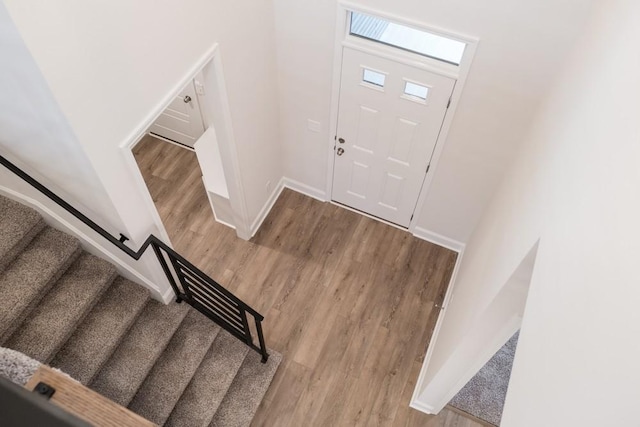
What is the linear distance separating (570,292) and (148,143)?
217 inches

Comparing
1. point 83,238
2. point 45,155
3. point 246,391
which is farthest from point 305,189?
point 45,155

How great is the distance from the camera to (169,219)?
5.23 m

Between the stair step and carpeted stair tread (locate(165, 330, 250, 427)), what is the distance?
5.19ft

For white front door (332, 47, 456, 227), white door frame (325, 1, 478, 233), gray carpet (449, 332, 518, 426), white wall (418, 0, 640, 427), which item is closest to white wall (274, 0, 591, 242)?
white door frame (325, 1, 478, 233)

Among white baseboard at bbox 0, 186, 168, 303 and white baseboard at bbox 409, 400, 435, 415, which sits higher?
white baseboard at bbox 0, 186, 168, 303

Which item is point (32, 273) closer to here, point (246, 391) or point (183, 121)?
point (246, 391)

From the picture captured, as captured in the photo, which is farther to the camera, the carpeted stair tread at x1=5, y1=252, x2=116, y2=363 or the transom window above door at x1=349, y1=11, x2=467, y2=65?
the transom window above door at x1=349, y1=11, x2=467, y2=65

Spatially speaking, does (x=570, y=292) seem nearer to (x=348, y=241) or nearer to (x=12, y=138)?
(x=12, y=138)

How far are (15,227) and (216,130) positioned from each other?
5.24 ft

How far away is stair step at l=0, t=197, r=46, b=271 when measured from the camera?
2.92 metres

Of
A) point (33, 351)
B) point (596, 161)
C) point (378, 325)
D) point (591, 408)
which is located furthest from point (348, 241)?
point (591, 408)

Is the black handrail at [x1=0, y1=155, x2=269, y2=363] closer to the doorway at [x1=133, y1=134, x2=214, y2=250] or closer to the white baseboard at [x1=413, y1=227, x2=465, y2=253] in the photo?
the doorway at [x1=133, y1=134, x2=214, y2=250]

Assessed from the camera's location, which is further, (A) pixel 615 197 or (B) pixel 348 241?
(B) pixel 348 241

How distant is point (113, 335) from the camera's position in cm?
323
